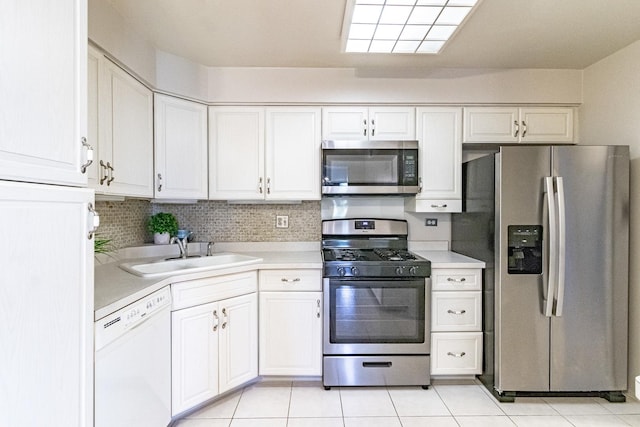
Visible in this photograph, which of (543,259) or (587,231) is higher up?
(587,231)

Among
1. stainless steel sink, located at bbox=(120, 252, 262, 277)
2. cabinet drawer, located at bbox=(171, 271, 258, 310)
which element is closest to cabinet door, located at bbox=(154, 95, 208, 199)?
stainless steel sink, located at bbox=(120, 252, 262, 277)

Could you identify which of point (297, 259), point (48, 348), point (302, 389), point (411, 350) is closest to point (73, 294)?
point (48, 348)

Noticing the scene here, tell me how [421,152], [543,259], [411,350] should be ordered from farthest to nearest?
[421,152] → [411,350] → [543,259]

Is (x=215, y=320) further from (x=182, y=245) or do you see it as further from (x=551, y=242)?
(x=551, y=242)

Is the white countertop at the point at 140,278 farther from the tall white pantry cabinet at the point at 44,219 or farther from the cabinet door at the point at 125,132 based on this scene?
the cabinet door at the point at 125,132

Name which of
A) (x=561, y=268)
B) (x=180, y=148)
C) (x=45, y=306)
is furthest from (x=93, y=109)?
(x=561, y=268)

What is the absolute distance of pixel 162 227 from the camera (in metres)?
2.58

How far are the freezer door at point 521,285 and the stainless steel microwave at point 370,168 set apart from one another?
0.61 metres

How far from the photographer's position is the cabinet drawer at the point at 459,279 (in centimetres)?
237

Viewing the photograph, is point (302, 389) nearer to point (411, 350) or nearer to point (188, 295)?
point (411, 350)

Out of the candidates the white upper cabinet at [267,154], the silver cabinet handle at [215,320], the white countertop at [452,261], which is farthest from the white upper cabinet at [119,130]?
the white countertop at [452,261]

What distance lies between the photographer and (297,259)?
244cm

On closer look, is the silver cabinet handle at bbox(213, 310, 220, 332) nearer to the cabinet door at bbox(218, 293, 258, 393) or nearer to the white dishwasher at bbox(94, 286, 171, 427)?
the cabinet door at bbox(218, 293, 258, 393)

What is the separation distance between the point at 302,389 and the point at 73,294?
1.82 metres
